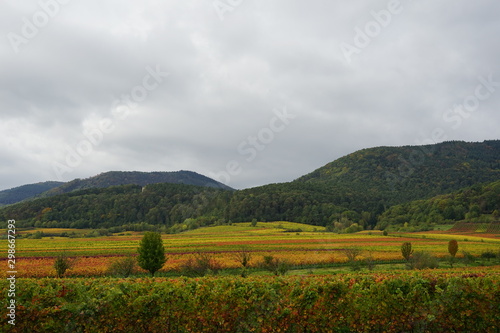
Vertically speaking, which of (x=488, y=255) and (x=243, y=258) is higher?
(x=243, y=258)

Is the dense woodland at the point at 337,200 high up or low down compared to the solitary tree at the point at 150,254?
up

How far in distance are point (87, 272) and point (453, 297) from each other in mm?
34290

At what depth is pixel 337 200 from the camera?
5300 inches

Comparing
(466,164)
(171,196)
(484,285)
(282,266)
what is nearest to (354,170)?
(466,164)

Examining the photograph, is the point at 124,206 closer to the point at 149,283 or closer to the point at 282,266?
the point at 282,266

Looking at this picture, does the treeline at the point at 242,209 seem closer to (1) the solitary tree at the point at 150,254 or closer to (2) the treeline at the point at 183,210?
(2) the treeline at the point at 183,210

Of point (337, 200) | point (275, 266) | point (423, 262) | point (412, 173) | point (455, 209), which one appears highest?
point (412, 173)

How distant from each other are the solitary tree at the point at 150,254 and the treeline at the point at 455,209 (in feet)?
307

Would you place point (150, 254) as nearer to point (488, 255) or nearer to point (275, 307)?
point (275, 307)

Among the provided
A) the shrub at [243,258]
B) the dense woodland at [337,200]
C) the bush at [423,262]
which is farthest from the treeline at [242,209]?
the shrub at [243,258]

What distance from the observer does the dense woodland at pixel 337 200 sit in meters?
109

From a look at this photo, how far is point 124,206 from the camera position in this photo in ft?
480

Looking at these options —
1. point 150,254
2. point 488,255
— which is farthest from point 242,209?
point 150,254

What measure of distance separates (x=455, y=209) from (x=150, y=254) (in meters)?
103
